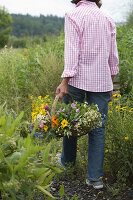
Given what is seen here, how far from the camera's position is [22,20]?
74.3 m

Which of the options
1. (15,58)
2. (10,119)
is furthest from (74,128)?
(15,58)

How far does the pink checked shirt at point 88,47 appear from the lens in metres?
3.92

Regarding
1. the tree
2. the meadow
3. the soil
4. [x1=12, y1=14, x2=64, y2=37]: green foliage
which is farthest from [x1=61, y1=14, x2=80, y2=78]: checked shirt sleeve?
[x1=12, y1=14, x2=64, y2=37]: green foliage

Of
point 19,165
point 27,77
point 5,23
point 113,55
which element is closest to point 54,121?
point 113,55

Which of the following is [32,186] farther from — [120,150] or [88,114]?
[120,150]

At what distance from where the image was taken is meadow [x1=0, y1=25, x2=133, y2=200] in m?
2.09

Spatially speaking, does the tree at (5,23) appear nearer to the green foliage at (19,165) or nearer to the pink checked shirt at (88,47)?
the pink checked shirt at (88,47)

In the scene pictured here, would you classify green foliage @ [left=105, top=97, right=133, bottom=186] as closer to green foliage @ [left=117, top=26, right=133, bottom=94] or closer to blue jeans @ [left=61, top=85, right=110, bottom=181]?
blue jeans @ [left=61, top=85, right=110, bottom=181]

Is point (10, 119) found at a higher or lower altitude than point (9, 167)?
higher

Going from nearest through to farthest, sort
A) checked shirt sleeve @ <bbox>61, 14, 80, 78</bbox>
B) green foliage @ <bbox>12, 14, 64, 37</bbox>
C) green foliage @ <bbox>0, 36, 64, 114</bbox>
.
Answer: checked shirt sleeve @ <bbox>61, 14, 80, 78</bbox> → green foliage @ <bbox>0, 36, 64, 114</bbox> → green foliage @ <bbox>12, 14, 64, 37</bbox>

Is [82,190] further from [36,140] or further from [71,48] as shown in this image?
[36,140]

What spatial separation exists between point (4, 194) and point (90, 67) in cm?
205

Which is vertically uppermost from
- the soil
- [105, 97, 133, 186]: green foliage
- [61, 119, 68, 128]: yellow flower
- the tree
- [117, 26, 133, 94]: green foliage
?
the tree

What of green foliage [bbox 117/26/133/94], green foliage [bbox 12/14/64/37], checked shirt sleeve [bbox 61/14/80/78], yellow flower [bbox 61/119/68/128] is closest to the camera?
yellow flower [bbox 61/119/68/128]
